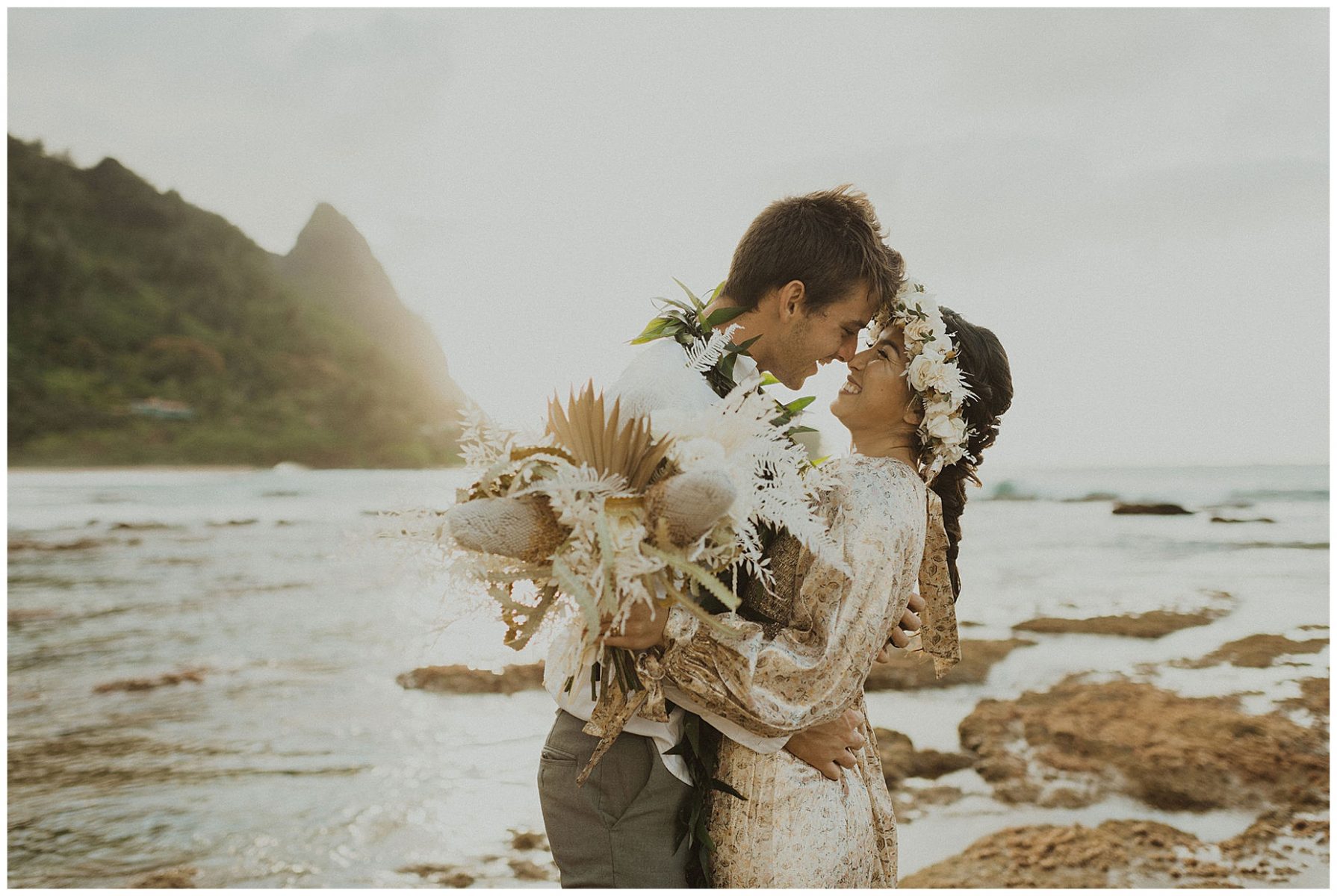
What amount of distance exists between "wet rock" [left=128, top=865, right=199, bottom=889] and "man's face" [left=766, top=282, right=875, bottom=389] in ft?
20.3

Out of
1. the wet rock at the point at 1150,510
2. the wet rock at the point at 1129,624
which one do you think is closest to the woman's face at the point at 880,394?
the wet rock at the point at 1129,624

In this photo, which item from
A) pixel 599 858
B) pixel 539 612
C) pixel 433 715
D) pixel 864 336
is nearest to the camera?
pixel 539 612

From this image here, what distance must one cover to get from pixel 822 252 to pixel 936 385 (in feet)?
2.23

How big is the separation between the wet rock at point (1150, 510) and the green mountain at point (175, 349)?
40514 millimetres

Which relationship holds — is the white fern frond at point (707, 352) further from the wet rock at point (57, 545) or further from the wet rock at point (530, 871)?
the wet rock at point (57, 545)

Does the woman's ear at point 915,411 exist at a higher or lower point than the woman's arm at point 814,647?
higher

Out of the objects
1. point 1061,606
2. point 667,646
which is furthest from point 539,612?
point 1061,606

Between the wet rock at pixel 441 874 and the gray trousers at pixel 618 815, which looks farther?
the wet rock at pixel 441 874

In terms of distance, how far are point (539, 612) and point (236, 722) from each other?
1133 centimetres

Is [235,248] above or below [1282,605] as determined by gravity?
above

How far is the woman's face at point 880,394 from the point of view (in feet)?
8.43

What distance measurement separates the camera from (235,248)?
8706 cm

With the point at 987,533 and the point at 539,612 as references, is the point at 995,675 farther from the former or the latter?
the point at 987,533

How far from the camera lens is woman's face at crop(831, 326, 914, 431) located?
8.43ft
